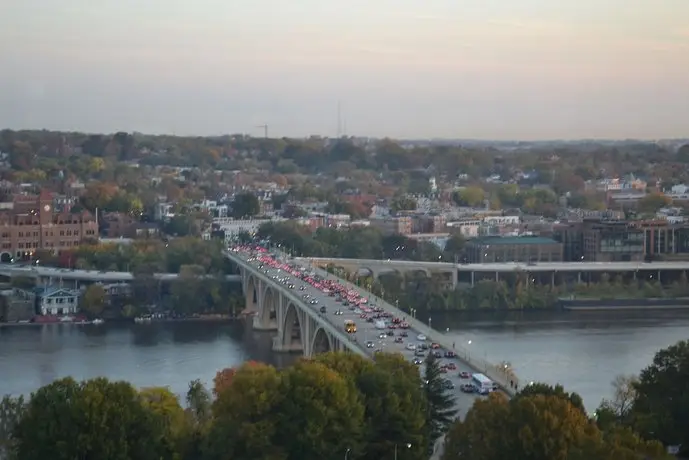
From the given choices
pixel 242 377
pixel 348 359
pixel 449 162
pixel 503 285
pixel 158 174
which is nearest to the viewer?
pixel 242 377

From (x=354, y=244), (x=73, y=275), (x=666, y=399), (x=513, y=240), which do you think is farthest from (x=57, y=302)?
(x=666, y=399)

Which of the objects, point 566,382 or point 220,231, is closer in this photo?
point 566,382

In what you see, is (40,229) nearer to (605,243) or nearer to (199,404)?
(605,243)

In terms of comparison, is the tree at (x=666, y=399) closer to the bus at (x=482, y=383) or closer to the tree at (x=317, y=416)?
the bus at (x=482, y=383)

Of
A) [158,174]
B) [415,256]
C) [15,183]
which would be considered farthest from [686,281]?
[158,174]

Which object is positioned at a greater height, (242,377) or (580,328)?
(242,377)

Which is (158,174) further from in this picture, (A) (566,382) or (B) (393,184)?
(A) (566,382)

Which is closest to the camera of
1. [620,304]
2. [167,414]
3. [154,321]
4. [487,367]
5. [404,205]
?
[167,414]
